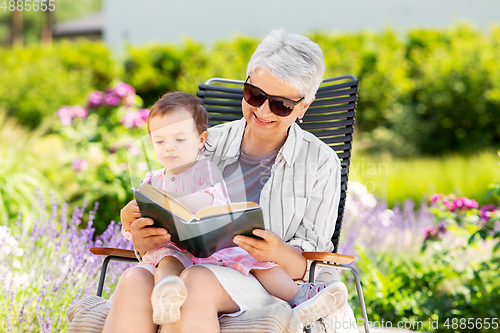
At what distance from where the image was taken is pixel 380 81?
10117 mm

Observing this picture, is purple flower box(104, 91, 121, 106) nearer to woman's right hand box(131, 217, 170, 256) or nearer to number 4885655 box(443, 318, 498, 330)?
woman's right hand box(131, 217, 170, 256)

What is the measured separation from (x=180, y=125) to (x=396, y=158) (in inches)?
324

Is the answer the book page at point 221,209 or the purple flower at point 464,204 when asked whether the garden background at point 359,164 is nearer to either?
the purple flower at point 464,204

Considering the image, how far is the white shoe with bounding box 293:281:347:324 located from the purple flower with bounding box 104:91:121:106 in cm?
384

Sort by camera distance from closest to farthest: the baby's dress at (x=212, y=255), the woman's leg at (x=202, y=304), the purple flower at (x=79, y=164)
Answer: the woman's leg at (x=202, y=304)
the baby's dress at (x=212, y=255)
the purple flower at (x=79, y=164)

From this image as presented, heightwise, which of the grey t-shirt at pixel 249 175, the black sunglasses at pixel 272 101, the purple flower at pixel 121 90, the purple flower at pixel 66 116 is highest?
the purple flower at pixel 121 90

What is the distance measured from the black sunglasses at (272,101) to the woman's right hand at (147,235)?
68 centimetres

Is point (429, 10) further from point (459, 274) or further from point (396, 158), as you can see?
point (459, 274)

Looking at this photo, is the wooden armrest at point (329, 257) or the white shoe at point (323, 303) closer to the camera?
the white shoe at point (323, 303)

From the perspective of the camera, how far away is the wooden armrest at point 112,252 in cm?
205

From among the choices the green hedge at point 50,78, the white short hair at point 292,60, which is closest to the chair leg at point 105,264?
the white short hair at point 292,60

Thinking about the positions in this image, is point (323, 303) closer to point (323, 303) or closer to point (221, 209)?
point (323, 303)


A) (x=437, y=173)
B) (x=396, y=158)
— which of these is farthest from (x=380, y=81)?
(x=437, y=173)

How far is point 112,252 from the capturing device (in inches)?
81.9
